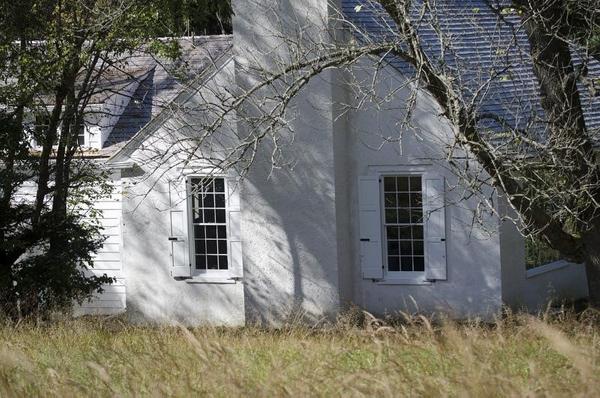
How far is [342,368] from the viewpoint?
7004mm

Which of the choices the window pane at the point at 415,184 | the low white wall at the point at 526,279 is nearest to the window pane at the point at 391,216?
the window pane at the point at 415,184

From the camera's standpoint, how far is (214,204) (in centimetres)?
1980

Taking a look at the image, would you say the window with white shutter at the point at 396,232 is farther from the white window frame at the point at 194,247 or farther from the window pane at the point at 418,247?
the white window frame at the point at 194,247

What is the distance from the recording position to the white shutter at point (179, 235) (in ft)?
65.0

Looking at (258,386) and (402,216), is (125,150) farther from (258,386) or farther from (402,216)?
(258,386)

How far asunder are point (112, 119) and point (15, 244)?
23.9 feet

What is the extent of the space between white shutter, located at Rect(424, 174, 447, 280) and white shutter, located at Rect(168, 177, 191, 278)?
4544mm

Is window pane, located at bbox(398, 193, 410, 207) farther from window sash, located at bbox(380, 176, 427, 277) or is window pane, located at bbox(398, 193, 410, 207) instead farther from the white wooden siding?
the white wooden siding

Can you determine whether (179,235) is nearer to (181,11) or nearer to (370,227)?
(370,227)

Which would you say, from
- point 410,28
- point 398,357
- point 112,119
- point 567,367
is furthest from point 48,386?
point 112,119

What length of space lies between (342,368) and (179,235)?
43.1ft

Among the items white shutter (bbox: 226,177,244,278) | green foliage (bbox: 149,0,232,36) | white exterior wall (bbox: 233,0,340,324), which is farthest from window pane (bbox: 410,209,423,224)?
green foliage (bbox: 149,0,232,36)

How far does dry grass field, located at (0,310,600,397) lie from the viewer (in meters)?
5.74

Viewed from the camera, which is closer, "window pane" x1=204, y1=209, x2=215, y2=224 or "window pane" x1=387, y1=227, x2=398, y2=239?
"window pane" x1=387, y1=227, x2=398, y2=239
